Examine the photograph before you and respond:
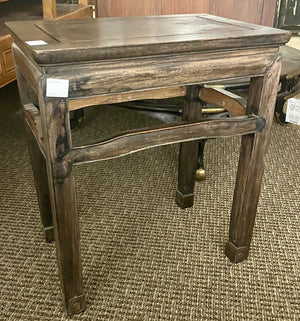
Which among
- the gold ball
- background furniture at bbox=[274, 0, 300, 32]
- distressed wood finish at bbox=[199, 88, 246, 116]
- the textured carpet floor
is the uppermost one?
distressed wood finish at bbox=[199, 88, 246, 116]

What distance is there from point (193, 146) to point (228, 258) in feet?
1.16

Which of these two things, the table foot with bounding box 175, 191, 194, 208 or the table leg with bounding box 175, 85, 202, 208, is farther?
the table foot with bounding box 175, 191, 194, 208

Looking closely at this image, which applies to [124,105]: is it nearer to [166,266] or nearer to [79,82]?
[166,266]

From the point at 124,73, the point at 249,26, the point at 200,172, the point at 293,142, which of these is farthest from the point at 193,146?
the point at 293,142

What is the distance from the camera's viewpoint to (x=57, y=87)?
2.23ft

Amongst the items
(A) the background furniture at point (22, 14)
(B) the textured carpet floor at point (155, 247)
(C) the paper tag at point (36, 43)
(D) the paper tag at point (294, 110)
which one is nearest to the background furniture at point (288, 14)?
(A) the background furniture at point (22, 14)

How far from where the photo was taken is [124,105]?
58.3 inches

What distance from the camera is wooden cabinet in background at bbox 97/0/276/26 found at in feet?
7.77

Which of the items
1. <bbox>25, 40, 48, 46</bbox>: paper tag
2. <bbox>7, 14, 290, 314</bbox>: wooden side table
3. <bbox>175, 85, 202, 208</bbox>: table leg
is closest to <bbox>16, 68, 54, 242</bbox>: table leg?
<bbox>7, 14, 290, 314</bbox>: wooden side table

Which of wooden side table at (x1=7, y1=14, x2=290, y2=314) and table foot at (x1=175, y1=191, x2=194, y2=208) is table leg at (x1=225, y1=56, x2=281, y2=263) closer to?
wooden side table at (x1=7, y1=14, x2=290, y2=314)

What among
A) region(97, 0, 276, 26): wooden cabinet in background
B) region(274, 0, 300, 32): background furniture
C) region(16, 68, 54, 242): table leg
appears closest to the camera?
region(16, 68, 54, 242): table leg

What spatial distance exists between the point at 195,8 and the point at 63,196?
77.5 inches

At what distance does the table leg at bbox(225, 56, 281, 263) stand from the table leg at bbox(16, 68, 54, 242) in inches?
20.5

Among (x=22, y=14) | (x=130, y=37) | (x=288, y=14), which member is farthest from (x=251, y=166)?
(x=288, y=14)
